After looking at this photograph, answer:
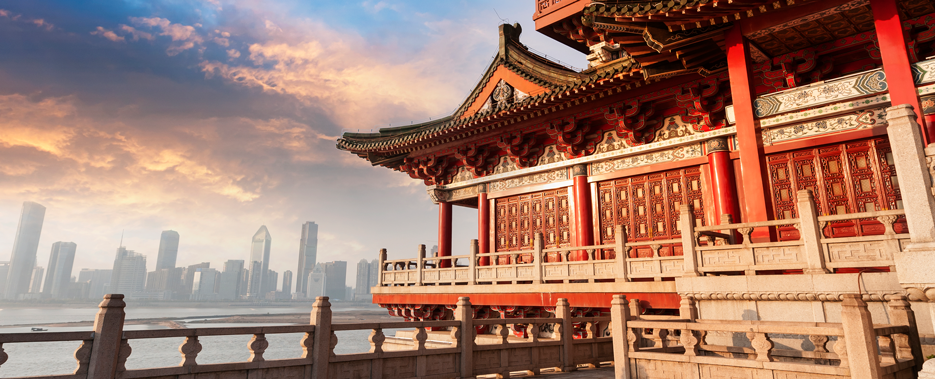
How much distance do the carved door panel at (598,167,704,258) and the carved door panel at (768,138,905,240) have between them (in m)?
1.88

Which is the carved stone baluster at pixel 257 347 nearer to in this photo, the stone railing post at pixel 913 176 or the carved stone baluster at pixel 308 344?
the carved stone baluster at pixel 308 344

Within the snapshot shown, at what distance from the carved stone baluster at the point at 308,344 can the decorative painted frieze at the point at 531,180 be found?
9351 mm

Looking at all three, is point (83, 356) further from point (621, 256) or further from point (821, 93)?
point (821, 93)

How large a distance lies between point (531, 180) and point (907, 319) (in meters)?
10.5

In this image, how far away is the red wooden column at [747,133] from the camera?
8.98 m

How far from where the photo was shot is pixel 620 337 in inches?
289

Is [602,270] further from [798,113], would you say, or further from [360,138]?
[360,138]

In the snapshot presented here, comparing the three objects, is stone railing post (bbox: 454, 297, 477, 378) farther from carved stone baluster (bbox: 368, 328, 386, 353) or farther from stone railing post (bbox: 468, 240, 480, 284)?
stone railing post (bbox: 468, 240, 480, 284)

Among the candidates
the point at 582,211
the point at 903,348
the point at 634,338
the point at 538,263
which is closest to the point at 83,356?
the point at 634,338

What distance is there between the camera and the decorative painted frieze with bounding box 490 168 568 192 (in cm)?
1522

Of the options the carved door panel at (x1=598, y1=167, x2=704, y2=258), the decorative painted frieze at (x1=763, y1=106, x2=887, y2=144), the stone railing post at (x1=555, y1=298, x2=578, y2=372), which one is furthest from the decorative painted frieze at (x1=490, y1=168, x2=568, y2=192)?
the stone railing post at (x1=555, y1=298, x2=578, y2=372)

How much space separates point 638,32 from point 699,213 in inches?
193

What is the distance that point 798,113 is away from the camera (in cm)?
1042

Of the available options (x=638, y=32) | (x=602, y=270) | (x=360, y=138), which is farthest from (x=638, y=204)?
(x=360, y=138)
